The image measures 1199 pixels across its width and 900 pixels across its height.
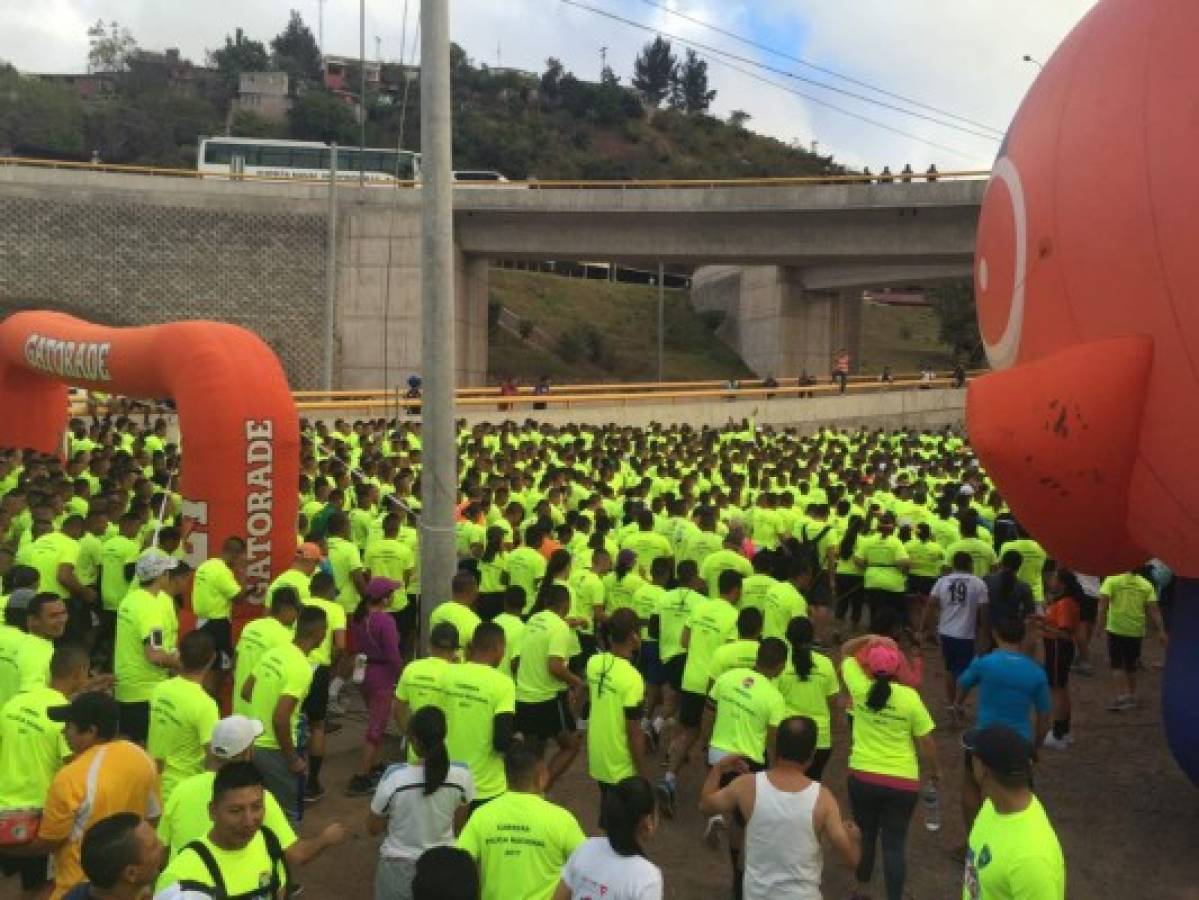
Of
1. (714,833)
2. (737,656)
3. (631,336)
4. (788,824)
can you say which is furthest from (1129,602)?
(631,336)

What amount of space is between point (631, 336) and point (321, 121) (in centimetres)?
4099

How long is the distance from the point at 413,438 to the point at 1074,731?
1198cm

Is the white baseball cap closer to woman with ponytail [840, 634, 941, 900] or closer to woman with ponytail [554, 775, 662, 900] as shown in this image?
woman with ponytail [554, 775, 662, 900]

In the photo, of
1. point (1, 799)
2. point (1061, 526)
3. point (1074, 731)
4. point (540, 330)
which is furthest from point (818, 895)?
point (540, 330)

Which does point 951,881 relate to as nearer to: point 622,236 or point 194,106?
point 622,236

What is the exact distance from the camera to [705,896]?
652 cm

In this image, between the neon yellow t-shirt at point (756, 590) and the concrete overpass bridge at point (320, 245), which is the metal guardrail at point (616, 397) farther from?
the neon yellow t-shirt at point (756, 590)

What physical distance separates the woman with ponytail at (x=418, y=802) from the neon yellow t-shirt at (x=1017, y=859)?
2175mm

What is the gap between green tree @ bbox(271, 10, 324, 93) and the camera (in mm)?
122062

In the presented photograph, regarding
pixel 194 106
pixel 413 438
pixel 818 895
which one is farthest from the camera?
pixel 194 106

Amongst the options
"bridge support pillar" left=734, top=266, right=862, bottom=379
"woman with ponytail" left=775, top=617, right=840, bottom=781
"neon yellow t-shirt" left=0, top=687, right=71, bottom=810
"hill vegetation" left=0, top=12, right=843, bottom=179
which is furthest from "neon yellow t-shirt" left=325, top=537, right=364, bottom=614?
"hill vegetation" left=0, top=12, right=843, bottom=179

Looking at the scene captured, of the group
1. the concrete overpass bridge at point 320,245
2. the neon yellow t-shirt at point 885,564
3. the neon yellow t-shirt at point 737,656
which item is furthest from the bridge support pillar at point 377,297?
the neon yellow t-shirt at point 737,656

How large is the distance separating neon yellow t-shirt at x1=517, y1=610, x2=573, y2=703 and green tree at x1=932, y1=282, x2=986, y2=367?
158ft

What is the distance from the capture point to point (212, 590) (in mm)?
8320
